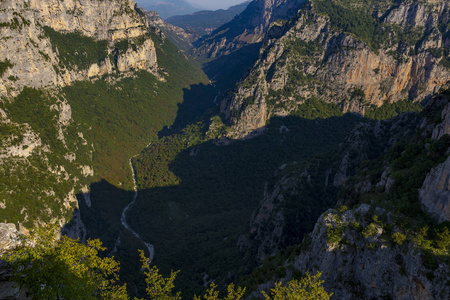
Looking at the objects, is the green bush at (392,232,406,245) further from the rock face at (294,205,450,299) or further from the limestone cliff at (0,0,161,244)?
the limestone cliff at (0,0,161,244)

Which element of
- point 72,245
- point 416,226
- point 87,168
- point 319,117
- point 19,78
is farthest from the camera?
point 319,117

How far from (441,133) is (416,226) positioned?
1885cm

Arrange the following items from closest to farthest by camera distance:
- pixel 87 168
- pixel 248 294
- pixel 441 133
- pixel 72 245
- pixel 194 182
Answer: pixel 72 245, pixel 441 133, pixel 248 294, pixel 87 168, pixel 194 182

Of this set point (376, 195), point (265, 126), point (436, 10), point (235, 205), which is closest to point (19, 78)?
point (235, 205)

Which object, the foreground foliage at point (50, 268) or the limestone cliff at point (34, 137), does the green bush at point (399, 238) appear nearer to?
the foreground foliage at point (50, 268)

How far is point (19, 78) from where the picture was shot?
14438 centimetres

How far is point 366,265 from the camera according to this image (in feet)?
127

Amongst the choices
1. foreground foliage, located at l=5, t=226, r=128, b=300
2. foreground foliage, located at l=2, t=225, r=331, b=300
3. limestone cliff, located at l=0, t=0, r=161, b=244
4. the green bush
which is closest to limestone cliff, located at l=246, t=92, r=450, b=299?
the green bush

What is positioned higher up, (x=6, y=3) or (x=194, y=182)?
(x=6, y=3)

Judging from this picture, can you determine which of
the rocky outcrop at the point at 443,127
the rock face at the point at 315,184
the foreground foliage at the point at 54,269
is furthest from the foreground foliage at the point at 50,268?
the rock face at the point at 315,184

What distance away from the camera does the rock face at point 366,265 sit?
33125 mm

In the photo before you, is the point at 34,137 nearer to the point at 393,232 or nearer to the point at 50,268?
the point at 50,268

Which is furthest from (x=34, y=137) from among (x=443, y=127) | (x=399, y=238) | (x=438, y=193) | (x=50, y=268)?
(x=443, y=127)

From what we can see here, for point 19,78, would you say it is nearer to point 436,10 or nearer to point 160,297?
point 160,297
